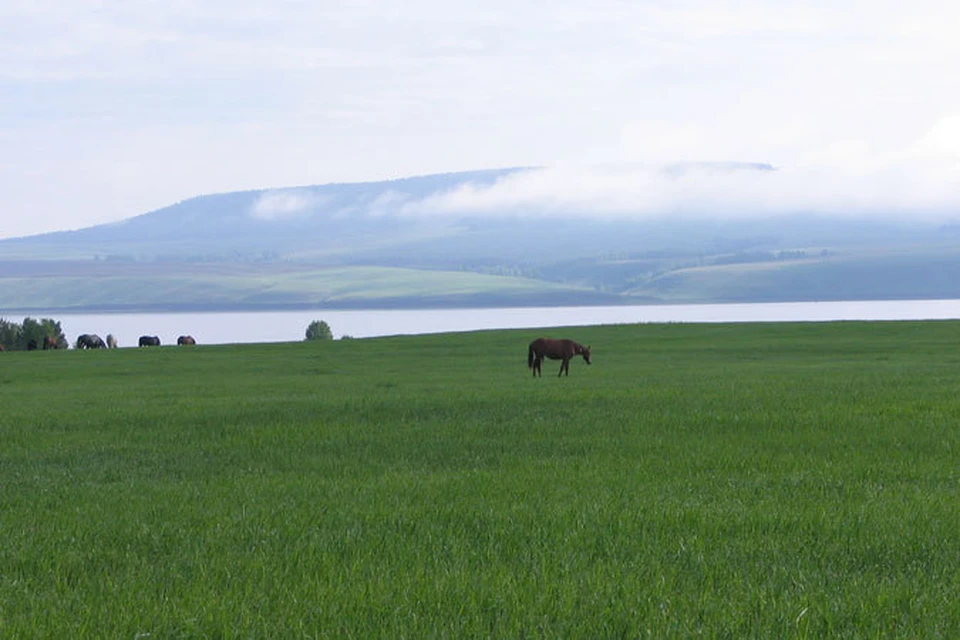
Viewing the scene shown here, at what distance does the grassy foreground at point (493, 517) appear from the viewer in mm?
8047

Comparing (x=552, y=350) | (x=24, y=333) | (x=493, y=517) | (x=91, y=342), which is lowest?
(x=493, y=517)

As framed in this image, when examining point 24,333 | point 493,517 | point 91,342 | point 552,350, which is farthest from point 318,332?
point 493,517

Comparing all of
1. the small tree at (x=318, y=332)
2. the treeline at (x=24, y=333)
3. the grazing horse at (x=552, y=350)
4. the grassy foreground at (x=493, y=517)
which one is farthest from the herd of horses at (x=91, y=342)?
the grassy foreground at (x=493, y=517)

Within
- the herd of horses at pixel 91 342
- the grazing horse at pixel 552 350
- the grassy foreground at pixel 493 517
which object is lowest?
the grassy foreground at pixel 493 517

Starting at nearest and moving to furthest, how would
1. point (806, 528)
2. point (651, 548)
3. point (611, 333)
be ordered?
point (651, 548) → point (806, 528) → point (611, 333)

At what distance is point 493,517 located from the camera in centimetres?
1142

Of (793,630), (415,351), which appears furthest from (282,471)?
(415,351)

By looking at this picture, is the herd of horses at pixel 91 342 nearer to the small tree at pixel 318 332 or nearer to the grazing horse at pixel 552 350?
the grazing horse at pixel 552 350

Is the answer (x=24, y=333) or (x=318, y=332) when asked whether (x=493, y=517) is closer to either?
(x=24, y=333)

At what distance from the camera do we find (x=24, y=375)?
5594cm

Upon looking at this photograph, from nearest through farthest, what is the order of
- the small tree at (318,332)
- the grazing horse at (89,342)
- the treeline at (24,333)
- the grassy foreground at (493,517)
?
the grassy foreground at (493,517)
the grazing horse at (89,342)
the treeline at (24,333)
the small tree at (318,332)

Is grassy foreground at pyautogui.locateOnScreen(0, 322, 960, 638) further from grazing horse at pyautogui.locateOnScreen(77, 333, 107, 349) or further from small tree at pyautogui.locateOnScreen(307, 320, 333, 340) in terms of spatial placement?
small tree at pyautogui.locateOnScreen(307, 320, 333, 340)

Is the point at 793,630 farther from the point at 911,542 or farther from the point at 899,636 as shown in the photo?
the point at 911,542

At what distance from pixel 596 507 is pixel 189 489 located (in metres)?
5.29
